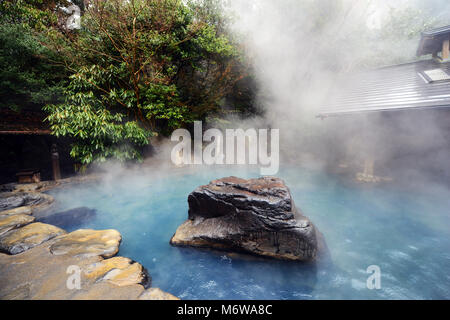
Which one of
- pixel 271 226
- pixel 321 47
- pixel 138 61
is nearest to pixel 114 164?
pixel 138 61

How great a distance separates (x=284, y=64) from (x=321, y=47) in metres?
2.33

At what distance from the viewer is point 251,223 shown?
9.95 feet

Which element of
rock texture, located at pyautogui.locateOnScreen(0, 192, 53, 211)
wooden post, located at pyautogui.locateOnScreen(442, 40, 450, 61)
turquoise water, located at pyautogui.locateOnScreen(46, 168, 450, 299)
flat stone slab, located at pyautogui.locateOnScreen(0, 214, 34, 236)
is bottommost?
turquoise water, located at pyautogui.locateOnScreen(46, 168, 450, 299)

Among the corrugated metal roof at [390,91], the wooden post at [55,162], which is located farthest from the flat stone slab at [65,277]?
the corrugated metal roof at [390,91]

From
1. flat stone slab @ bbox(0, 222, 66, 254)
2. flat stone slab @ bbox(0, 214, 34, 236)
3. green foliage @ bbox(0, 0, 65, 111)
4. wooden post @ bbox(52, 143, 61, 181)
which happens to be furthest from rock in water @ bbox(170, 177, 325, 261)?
green foliage @ bbox(0, 0, 65, 111)

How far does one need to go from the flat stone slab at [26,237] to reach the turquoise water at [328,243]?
0.84 meters

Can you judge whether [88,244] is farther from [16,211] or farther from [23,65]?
[23,65]

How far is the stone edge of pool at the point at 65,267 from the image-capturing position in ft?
6.63

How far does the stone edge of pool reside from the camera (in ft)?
6.63

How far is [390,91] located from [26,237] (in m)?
10.2

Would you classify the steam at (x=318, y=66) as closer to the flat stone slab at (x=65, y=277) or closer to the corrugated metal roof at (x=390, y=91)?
the corrugated metal roof at (x=390, y=91)

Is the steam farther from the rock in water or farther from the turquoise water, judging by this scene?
the rock in water

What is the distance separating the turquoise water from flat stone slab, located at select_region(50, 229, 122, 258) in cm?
40

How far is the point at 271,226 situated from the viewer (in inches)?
115
